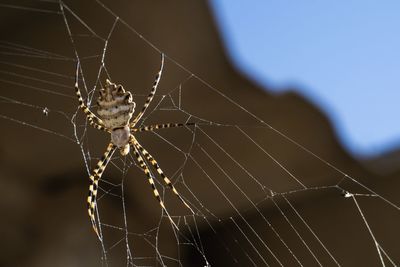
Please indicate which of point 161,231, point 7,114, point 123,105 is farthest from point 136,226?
point 123,105

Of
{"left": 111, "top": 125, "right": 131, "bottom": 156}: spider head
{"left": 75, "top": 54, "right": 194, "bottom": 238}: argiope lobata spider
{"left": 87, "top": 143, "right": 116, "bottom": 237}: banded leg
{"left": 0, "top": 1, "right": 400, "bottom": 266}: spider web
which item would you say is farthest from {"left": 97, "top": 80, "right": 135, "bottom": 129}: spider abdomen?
{"left": 0, "top": 1, "right": 400, "bottom": 266}: spider web

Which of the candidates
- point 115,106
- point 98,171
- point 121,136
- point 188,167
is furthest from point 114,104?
point 188,167

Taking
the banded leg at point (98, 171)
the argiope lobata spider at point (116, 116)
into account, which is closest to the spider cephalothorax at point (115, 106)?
the argiope lobata spider at point (116, 116)

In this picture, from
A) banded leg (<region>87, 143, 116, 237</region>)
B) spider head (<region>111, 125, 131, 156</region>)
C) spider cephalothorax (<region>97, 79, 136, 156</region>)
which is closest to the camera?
spider cephalothorax (<region>97, 79, 136, 156</region>)

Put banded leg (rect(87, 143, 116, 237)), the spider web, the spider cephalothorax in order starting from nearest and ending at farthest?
the spider cephalothorax
banded leg (rect(87, 143, 116, 237))
the spider web

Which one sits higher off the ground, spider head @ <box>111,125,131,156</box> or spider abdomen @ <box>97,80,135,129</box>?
spider abdomen @ <box>97,80,135,129</box>

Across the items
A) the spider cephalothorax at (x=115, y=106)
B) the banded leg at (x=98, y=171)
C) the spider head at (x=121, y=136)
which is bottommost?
the banded leg at (x=98, y=171)

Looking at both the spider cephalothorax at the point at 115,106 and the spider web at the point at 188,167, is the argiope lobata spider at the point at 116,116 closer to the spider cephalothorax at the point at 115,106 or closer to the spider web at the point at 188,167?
the spider cephalothorax at the point at 115,106

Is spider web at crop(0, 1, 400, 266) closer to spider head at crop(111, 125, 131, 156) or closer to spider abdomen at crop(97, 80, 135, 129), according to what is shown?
spider head at crop(111, 125, 131, 156)

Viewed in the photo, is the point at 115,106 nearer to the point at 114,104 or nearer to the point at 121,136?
the point at 114,104
